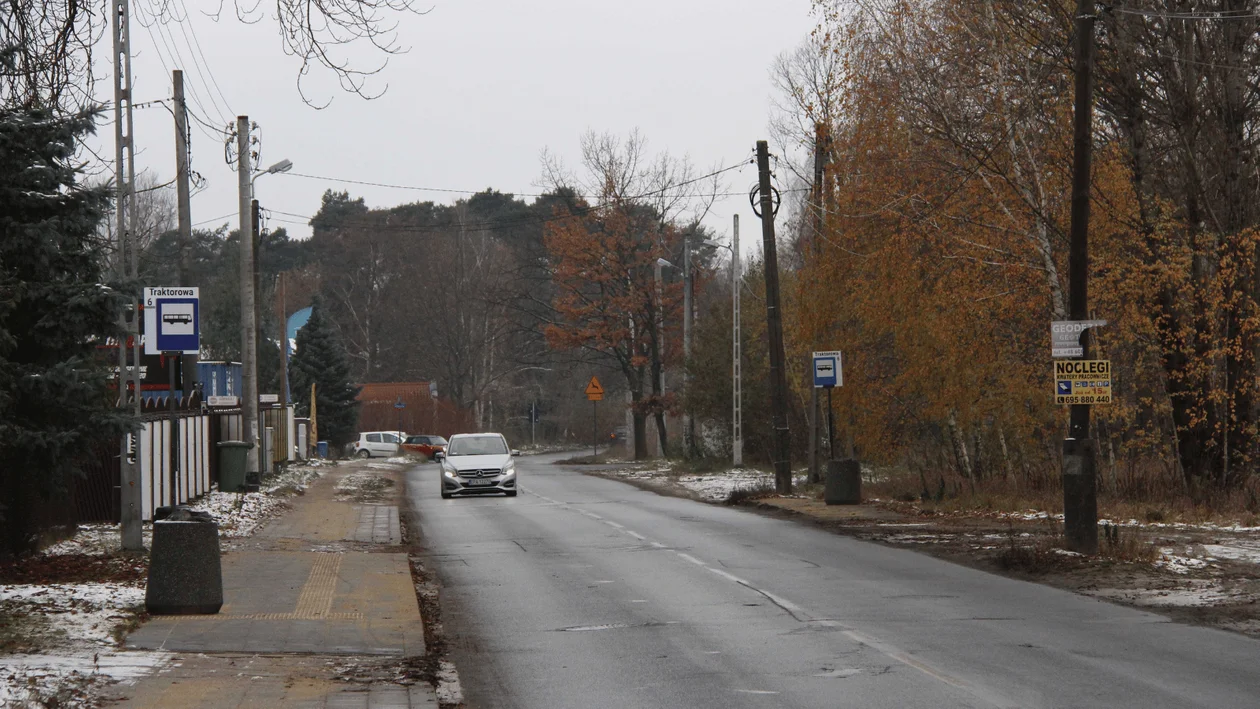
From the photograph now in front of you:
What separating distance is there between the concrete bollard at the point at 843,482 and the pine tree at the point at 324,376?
51.7m

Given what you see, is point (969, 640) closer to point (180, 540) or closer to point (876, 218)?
point (180, 540)

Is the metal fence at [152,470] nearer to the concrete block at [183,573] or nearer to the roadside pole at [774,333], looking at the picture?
the concrete block at [183,573]

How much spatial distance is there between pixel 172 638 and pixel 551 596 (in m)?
4.39

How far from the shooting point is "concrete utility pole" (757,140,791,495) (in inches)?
1177

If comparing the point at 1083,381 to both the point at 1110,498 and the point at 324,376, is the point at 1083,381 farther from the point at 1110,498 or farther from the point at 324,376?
the point at 324,376

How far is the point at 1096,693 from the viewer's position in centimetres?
846

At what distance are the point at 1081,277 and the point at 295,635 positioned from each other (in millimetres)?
10459

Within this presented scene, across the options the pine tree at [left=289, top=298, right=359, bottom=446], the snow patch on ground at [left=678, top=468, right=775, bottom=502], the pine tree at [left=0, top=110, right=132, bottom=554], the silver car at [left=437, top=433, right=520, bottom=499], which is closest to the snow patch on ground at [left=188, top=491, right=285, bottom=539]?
the silver car at [left=437, top=433, right=520, bottom=499]

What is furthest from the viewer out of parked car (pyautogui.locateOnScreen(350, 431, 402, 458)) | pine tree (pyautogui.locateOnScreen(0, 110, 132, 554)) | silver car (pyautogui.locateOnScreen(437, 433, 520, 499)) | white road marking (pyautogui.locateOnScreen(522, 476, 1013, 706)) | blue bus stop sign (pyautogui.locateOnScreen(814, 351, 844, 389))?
parked car (pyautogui.locateOnScreen(350, 431, 402, 458))

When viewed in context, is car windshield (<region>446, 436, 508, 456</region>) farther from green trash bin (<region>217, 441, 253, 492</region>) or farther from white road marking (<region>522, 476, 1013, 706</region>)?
white road marking (<region>522, 476, 1013, 706</region>)

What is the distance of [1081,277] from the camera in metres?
16.8

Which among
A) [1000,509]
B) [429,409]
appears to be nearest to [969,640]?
[1000,509]

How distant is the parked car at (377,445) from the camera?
73688 millimetres

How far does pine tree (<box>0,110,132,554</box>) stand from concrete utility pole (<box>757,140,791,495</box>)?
653 inches
